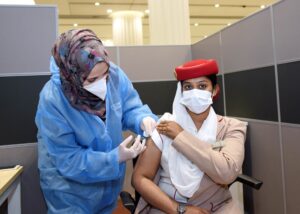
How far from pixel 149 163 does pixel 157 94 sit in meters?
1.40

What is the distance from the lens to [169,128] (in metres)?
1.47

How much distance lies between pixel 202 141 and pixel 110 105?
467 mm

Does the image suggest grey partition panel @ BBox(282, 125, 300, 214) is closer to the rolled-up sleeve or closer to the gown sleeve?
the rolled-up sleeve

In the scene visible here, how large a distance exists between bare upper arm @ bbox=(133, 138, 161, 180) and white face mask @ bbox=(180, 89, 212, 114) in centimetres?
27

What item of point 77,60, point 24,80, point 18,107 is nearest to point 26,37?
point 24,80

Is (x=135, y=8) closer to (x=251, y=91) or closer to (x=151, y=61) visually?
(x=151, y=61)

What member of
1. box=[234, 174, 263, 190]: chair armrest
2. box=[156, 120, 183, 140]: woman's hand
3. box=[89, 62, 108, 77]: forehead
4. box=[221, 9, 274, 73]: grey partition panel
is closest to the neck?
box=[156, 120, 183, 140]: woman's hand

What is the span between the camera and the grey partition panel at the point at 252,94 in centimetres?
181

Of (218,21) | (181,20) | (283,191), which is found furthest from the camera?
(218,21)

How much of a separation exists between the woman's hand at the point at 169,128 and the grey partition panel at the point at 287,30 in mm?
719

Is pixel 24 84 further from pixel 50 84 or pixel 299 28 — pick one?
pixel 299 28

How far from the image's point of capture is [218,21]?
801 cm

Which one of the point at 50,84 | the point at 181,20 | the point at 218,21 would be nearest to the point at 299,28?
the point at 50,84

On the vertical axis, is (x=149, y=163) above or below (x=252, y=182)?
above
